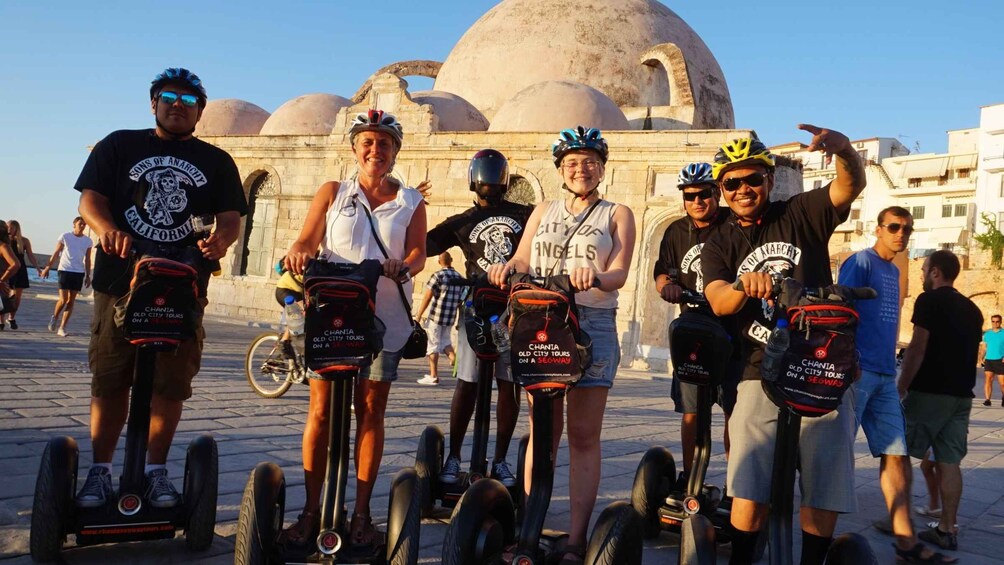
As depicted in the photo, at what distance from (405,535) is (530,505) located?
48 centimetres

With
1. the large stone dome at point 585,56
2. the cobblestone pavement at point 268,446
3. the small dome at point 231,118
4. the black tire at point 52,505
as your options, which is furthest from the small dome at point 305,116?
the black tire at point 52,505

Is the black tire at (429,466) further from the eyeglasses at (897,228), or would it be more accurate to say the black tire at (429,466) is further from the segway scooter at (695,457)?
the eyeglasses at (897,228)

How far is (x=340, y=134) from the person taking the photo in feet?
68.1

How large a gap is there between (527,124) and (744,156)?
50.5ft

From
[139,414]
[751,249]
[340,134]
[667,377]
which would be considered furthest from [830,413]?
[340,134]

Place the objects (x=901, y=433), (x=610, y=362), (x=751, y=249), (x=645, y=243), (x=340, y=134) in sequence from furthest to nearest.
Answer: (x=340, y=134) → (x=645, y=243) → (x=901, y=433) → (x=610, y=362) → (x=751, y=249)

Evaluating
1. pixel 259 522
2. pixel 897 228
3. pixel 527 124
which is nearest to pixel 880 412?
pixel 897 228

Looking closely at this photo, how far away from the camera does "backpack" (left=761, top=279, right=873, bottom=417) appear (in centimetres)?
261

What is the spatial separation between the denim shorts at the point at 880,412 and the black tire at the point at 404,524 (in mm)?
2737

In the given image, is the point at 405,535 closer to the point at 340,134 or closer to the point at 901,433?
the point at 901,433

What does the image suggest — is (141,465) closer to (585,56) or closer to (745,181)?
(745,181)

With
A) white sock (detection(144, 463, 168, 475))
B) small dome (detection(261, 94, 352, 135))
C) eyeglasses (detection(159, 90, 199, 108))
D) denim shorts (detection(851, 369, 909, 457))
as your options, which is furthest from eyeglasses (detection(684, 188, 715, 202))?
small dome (detection(261, 94, 352, 135))

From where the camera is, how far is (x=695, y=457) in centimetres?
423

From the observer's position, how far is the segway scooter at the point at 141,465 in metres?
3.15
